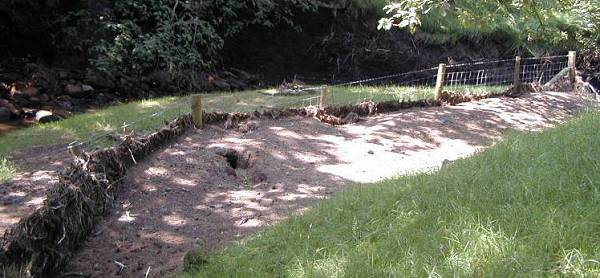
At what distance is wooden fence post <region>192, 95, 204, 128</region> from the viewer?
7797 millimetres

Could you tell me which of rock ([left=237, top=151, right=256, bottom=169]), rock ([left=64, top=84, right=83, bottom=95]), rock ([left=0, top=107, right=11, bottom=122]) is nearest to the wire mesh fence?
rock ([left=237, top=151, right=256, bottom=169])

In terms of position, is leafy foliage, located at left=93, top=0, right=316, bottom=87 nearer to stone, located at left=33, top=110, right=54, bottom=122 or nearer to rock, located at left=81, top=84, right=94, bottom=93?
rock, located at left=81, top=84, right=94, bottom=93

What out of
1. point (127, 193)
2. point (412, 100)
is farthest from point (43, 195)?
point (412, 100)

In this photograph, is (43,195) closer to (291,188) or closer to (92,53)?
(291,188)

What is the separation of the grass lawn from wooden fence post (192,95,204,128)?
557 mm

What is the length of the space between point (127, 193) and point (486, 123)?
640 cm

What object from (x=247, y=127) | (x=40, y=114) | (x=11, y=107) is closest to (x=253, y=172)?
(x=247, y=127)

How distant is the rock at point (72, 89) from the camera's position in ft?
39.3

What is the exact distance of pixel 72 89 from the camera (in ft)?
39.4

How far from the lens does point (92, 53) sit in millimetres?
12945

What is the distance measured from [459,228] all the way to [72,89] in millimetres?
10599

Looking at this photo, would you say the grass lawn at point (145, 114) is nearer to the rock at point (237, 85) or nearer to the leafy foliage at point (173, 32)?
the leafy foliage at point (173, 32)

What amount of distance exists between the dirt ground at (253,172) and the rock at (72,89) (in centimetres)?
533

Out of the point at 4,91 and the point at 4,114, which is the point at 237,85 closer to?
the point at 4,91
